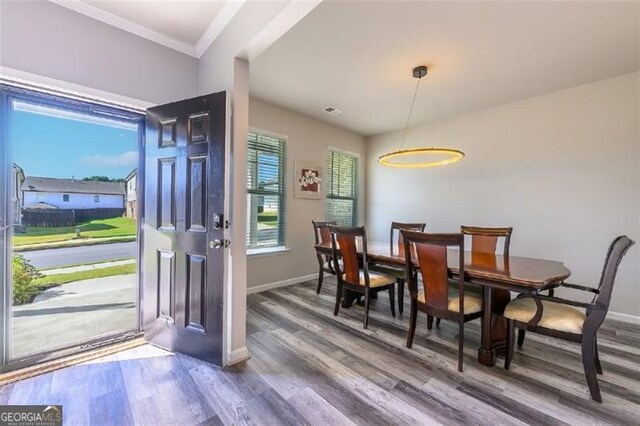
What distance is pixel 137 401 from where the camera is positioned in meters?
1.66

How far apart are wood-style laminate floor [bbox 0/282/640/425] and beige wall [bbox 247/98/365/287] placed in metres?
1.48

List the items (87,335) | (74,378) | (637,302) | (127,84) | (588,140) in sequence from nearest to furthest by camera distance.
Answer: (74,378), (127,84), (87,335), (637,302), (588,140)

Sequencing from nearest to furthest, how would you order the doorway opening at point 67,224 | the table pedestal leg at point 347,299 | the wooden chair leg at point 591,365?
the wooden chair leg at point 591,365 < the doorway opening at point 67,224 < the table pedestal leg at point 347,299

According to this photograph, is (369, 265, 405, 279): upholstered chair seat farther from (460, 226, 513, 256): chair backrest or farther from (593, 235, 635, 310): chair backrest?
(593, 235, 635, 310): chair backrest

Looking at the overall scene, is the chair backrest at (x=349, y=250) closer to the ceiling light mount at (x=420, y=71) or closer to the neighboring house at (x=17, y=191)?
the ceiling light mount at (x=420, y=71)

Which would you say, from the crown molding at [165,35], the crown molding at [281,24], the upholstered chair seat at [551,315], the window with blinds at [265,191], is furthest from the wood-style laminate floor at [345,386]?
the crown molding at [165,35]

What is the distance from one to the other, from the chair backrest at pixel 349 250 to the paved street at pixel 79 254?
6.35 feet

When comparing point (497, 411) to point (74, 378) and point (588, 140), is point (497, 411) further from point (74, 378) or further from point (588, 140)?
point (588, 140)

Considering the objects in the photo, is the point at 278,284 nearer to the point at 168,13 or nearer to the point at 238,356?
the point at 238,356

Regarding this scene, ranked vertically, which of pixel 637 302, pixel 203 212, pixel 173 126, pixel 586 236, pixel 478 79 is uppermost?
pixel 478 79

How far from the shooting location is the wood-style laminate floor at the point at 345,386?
5.17 ft

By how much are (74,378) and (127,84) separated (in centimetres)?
219

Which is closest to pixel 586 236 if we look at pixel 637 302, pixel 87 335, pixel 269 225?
pixel 637 302

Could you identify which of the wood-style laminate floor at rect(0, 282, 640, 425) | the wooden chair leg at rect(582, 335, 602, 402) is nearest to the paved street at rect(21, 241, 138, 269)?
the wood-style laminate floor at rect(0, 282, 640, 425)
